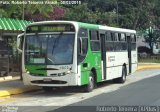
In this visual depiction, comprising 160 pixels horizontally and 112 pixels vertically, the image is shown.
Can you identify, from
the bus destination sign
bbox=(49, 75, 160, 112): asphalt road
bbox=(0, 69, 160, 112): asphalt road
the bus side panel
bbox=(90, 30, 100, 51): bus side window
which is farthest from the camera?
bbox=(90, 30, 100, 51): bus side window

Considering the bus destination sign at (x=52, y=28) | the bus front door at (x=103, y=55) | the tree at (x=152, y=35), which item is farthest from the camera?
the tree at (x=152, y=35)

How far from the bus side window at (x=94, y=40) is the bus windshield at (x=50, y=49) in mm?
1857

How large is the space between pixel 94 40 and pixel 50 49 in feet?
8.97

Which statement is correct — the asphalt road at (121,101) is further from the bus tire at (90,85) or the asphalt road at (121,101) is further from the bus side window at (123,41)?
the bus side window at (123,41)

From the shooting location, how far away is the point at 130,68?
26484 millimetres

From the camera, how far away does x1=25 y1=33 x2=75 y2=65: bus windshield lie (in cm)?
1839

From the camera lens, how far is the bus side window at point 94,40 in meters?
20.3

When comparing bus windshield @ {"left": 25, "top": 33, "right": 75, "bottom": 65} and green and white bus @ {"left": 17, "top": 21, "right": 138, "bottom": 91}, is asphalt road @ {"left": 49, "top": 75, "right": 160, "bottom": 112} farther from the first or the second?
bus windshield @ {"left": 25, "top": 33, "right": 75, "bottom": 65}

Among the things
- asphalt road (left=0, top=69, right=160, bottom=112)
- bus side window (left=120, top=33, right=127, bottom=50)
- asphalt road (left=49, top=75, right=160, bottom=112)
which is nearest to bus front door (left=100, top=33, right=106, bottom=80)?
asphalt road (left=0, top=69, right=160, bottom=112)

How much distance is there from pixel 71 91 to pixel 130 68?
6.86 m

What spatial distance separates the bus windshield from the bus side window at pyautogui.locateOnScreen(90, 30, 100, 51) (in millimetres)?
1857

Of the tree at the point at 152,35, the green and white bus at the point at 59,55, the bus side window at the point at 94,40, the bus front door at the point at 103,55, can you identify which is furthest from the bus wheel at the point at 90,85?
the tree at the point at 152,35

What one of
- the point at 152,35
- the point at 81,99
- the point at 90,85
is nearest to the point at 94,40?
the point at 90,85

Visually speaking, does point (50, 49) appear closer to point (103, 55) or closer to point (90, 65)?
point (90, 65)
